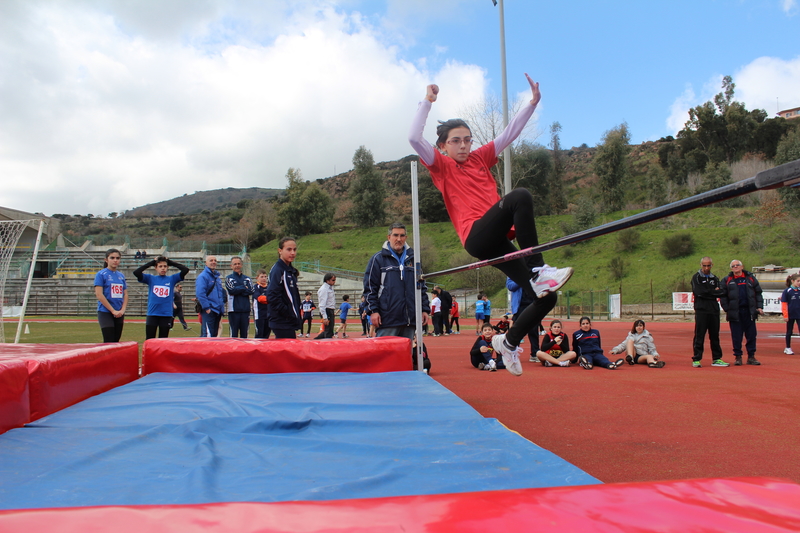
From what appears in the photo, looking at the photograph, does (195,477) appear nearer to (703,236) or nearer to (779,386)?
(779,386)

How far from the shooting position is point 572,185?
61.3 metres

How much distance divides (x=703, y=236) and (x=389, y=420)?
1156 inches

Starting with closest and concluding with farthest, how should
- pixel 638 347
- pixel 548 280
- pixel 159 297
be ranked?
1. pixel 548 280
2. pixel 159 297
3. pixel 638 347

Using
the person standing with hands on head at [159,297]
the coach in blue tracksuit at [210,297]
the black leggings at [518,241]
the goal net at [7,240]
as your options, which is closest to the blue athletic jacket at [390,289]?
the black leggings at [518,241]

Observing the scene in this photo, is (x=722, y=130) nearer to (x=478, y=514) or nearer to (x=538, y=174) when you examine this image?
→ (x=538, y=174)

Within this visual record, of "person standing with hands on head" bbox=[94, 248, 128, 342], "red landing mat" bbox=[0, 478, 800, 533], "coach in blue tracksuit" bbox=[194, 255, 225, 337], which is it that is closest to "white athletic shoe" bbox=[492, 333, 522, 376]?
"red landing mat" bbox=[0, 478, 800, 533]

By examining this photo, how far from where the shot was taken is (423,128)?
2.88 m

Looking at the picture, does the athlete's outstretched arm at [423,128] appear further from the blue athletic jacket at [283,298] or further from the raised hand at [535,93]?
the blue athletic jacket at [283,298]

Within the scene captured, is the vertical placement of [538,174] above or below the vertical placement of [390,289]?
above

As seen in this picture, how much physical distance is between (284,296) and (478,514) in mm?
4296

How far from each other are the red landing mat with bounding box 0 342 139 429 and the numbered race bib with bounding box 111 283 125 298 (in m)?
1.79

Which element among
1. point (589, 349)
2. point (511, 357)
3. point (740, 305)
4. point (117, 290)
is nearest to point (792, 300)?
point (740, 305)

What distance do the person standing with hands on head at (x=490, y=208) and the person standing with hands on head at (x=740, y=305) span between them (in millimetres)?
5786

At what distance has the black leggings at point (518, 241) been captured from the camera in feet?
8.27
